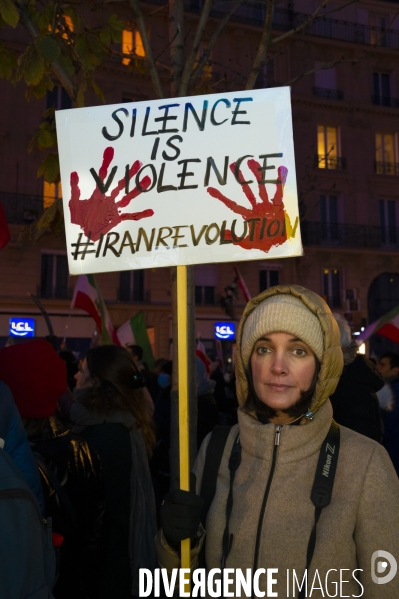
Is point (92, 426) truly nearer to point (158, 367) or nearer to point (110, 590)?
point (110, 590)

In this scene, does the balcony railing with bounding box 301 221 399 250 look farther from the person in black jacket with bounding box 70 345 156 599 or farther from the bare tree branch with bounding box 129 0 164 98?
the person in black jacket with bounding box 70 345 156 599

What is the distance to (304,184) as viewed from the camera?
23.7 m

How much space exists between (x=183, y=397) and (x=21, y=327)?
61.2 ft

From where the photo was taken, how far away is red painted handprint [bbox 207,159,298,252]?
2125mm

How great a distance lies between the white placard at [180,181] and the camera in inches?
83.9

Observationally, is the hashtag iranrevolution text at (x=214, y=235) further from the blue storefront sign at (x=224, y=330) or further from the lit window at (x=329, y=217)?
the lit window at (x=329, y=217)

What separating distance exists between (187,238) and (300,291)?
48cm

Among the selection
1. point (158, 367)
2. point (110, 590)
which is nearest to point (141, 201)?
point (110, 590)

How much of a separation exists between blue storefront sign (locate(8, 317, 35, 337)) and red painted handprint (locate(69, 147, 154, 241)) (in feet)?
59.8

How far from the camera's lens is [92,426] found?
3.16m

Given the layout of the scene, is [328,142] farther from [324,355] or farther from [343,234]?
[324,355]

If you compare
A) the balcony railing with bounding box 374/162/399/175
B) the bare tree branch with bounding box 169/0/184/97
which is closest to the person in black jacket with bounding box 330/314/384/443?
the bare tree branch with bounding box 169/0/184/97

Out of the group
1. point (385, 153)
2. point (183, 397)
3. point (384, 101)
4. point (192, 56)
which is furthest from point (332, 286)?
point (183, 397)

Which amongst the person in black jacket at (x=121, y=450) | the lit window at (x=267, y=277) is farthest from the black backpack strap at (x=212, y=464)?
the lit window at (x=267, y=277)
